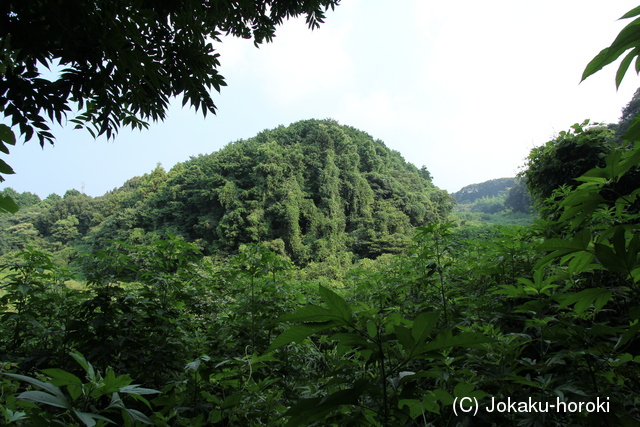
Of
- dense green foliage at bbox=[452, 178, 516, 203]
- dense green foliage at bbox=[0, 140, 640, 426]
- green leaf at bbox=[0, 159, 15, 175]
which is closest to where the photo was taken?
dense green foliage at bbox=[0, 140, 640, 426]

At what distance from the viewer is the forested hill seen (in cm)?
1914

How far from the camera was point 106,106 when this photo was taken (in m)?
1.79

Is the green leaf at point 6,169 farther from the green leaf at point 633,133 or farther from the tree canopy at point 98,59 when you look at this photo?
the green leaf at point 633,133

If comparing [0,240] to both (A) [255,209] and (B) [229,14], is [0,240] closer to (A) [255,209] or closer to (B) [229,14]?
(A) [255,209]

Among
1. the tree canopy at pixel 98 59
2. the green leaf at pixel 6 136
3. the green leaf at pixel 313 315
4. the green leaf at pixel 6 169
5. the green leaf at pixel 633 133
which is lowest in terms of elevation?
the green leaf at pixel 313 315

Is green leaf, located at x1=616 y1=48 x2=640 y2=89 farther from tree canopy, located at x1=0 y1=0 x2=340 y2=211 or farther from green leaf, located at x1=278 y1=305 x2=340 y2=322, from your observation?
tree canopy, located at x1=0 y1=0 x2=340 y2=211

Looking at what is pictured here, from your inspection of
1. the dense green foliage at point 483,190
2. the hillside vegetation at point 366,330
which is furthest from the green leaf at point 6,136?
the dense green foliage at point 483,190

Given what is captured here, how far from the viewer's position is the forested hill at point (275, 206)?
19.1 m

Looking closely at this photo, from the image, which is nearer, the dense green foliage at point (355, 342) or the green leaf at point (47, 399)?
the green leaf at point (47, 399)

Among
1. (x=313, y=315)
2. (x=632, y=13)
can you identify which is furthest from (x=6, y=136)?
(x=632, y=13)

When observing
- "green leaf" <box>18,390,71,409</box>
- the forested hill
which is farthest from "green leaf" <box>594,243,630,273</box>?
the forested hill

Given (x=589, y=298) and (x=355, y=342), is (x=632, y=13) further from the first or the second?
(x=355, y=342)

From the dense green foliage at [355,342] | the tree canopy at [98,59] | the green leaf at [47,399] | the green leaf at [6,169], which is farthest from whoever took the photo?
the tree canopy at [98,59]

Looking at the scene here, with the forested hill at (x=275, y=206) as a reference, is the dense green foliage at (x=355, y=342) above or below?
below
